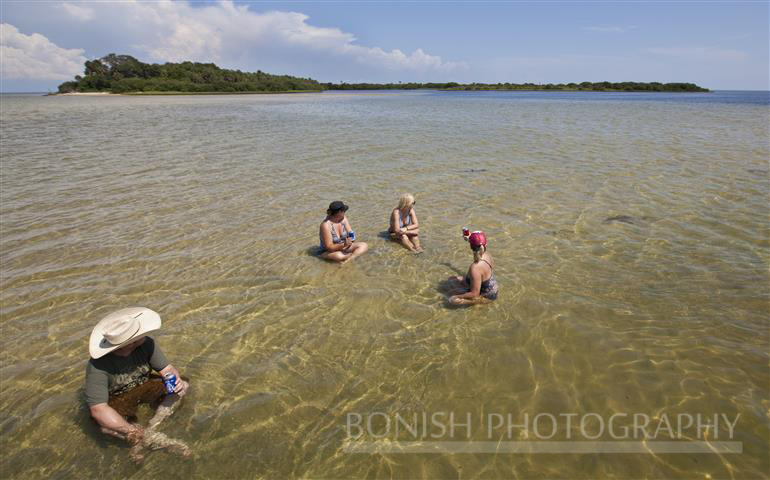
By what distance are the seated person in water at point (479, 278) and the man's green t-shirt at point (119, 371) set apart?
15.5ft

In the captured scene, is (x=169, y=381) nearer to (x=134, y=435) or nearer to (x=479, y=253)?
(x=134, y=435)

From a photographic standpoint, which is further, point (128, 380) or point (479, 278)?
point (479, 278)

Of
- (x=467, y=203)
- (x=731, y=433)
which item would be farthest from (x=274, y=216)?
(x=731, y=433)

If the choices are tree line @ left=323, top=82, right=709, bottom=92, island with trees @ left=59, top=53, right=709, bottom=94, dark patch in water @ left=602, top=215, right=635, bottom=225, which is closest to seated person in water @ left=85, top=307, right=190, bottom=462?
dark patch in water @ left=602, top=215, right=635, bottom=225

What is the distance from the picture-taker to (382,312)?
6910 mm

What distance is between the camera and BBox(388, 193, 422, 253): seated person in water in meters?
9.32

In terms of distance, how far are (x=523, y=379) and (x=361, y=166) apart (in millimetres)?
14172

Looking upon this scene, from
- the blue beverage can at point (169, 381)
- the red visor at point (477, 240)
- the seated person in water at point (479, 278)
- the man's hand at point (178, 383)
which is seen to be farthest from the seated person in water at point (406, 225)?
the blue beverage can at point (169, 381)

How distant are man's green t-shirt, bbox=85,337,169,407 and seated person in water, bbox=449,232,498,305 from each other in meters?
4.71

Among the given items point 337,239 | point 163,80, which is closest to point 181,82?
point 163,80

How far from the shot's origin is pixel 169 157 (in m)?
19.2

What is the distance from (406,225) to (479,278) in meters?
3.27

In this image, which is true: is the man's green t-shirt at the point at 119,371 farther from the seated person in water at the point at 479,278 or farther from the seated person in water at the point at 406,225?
the seated person in water at the point at 406,225

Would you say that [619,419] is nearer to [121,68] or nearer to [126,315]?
[126,315]
